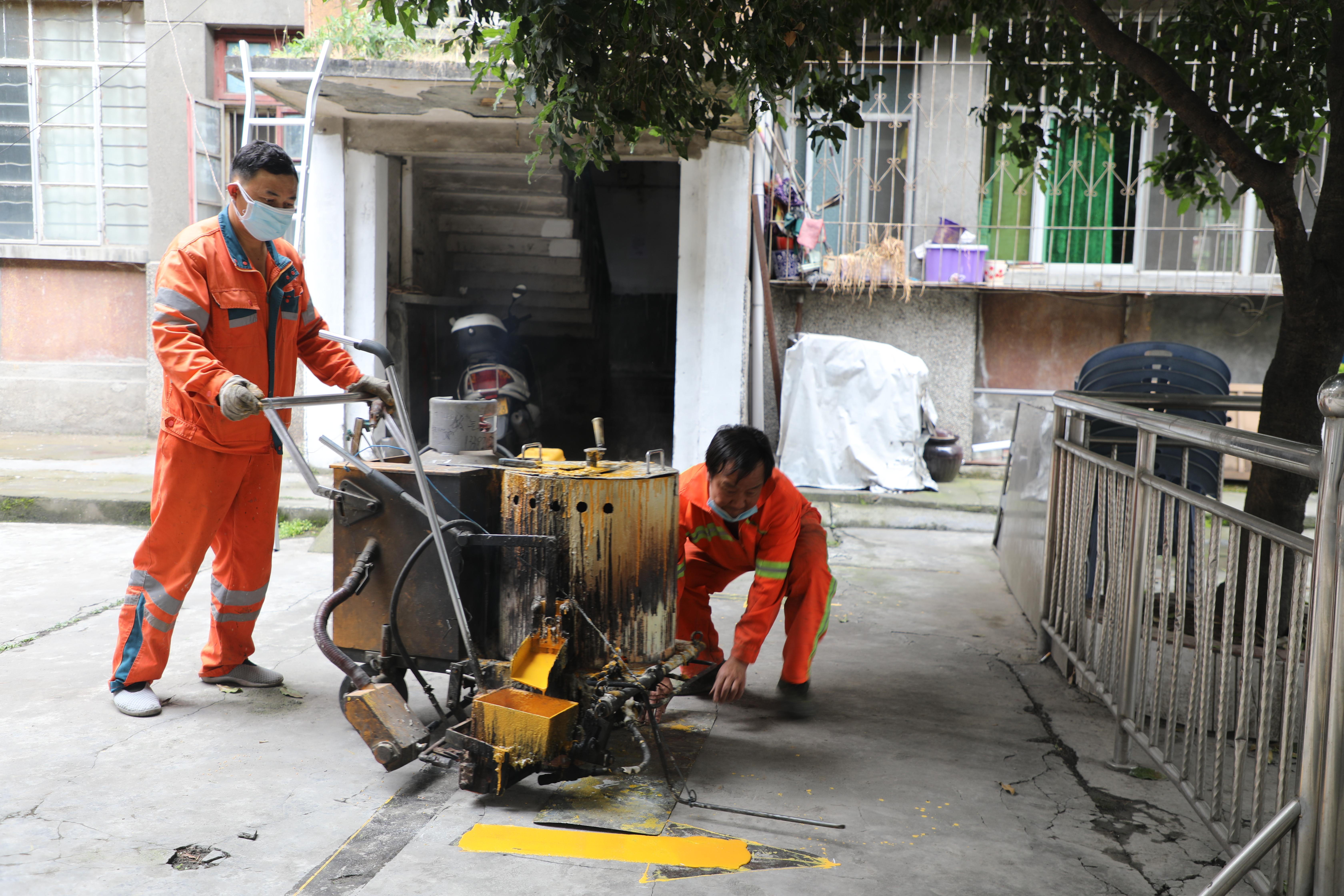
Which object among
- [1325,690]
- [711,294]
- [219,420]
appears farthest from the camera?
[711,294]

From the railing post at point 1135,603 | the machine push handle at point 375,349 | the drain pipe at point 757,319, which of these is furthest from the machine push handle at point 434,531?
the drain pipe at point 757,319

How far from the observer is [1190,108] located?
379 cm

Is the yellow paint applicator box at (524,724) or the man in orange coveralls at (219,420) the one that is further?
the man in orange coveralls at (219,420)


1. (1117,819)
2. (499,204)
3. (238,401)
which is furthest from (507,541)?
(499,204)

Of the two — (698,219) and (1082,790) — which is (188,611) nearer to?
(1082,790)

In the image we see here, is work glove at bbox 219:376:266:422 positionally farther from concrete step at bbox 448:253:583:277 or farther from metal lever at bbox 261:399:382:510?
concrete step at bbox 448:253:583:277

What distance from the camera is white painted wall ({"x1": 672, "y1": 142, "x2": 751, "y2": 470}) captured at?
769 cm

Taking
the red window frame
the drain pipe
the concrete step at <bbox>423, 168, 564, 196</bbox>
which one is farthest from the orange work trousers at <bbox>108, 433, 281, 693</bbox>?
the red window frame

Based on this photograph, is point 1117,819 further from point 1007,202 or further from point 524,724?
point 1007,202

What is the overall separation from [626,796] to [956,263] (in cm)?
711

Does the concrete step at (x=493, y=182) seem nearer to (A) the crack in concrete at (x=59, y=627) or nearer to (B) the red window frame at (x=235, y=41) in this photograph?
(B) the red window frame at (x=235, y=41)

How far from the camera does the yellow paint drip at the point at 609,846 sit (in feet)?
8.25

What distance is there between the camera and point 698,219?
25.4 feet

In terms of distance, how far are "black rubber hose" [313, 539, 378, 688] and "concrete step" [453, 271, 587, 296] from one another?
7426 mm
